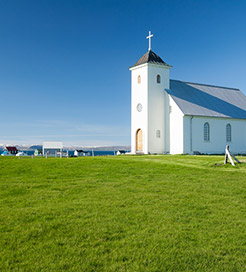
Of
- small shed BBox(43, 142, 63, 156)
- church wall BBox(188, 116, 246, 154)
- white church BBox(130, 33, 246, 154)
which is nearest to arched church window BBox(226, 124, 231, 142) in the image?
white church BBox(130, 33, 246, 154)

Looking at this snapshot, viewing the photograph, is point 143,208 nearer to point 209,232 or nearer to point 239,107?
Answer: point 209,232

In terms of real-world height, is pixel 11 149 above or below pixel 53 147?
below

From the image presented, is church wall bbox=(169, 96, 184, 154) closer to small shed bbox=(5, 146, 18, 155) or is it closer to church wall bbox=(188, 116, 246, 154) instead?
church wall bbox=(188, 116, 246, 154)

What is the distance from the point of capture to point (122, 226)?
266 inches

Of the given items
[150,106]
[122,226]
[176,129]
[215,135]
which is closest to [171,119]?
[176,129]

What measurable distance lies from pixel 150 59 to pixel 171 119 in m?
7.82

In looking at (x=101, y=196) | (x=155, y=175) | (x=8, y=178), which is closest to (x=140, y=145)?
(x=155, y=175)

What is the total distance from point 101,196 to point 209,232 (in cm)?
395

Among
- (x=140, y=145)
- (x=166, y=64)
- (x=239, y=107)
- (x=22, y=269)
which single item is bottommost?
(x=22, y=269)

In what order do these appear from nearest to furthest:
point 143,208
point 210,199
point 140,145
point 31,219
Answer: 1. point 31,219
2. point 143,208
3. point 210,199
4. point 140,145

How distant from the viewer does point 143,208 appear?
8.15 meters

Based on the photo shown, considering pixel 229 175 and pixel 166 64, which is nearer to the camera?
pixel 229 175

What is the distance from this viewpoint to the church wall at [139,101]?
35.5 meters

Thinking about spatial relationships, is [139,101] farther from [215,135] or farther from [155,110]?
[215,135]
